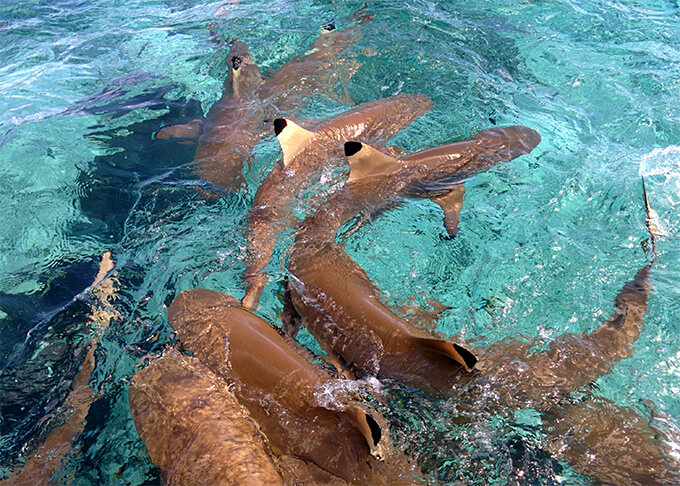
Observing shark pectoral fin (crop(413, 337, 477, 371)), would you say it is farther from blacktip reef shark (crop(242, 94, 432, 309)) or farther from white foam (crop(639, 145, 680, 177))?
white foam (crop(639, 145, 680, 177))

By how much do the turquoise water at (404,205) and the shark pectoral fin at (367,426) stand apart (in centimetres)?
56

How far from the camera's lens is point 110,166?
20.8 ft

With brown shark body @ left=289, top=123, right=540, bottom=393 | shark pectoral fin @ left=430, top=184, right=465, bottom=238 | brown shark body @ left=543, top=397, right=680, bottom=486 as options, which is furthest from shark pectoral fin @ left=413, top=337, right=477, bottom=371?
shark pectoral fin @ left=430, top=184, right=465, bottom=238

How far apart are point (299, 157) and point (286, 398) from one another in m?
3.00

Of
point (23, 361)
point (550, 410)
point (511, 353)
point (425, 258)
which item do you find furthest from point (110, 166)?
point (550, 410)

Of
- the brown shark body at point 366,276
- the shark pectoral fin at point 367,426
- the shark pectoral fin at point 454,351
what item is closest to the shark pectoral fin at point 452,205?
the brown shark body at point 366,276

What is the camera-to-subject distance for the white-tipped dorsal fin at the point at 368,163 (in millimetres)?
4984

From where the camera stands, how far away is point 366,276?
13.8 feet

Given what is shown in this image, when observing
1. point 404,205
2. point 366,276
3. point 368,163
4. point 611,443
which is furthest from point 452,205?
point 611,443

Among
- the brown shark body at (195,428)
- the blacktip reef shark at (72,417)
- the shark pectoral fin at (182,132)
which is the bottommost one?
the blacktip reef shark at (72,417)

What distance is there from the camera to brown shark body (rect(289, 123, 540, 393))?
325cm

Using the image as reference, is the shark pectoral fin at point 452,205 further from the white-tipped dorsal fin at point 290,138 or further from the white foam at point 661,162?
Result: the white foam at point 661,162

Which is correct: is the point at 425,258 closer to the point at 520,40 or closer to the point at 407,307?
the point at 407,307

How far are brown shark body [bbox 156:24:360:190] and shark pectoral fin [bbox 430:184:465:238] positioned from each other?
7.33ft
